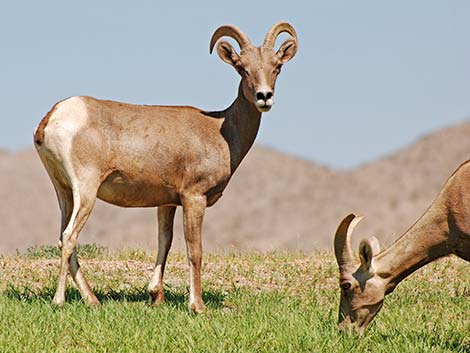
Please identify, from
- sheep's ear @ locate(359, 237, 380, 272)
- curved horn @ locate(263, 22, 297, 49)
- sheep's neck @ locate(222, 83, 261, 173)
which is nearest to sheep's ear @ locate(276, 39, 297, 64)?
curved horn @ locate(263, 22, 297, 49)

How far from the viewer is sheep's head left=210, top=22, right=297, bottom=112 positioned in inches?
460

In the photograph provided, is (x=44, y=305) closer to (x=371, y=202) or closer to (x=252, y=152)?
(x=371, y=202)

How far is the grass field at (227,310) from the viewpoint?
9.63 m

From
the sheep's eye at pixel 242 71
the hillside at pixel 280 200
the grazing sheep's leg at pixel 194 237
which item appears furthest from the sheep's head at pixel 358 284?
the hillside at pixel 280 200

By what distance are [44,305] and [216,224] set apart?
99.7ft

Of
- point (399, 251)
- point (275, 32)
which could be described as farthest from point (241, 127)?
point (399, 251)

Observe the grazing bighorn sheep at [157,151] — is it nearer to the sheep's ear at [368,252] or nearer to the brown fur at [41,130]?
the brown fur at [41,130]

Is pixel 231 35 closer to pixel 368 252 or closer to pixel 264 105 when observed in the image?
pixel 264 105

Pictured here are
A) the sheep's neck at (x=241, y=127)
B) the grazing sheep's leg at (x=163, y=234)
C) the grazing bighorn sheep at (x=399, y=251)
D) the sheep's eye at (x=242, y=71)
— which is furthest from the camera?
the grazing sheep's leg at (x=163, y=234)

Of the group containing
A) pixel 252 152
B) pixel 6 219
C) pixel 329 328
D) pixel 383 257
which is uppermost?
pixel 383 257

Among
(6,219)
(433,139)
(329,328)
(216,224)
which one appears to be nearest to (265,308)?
(329,328)

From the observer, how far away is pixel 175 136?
1183 cm

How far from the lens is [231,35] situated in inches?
484

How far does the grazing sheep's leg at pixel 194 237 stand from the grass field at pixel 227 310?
225 mm
